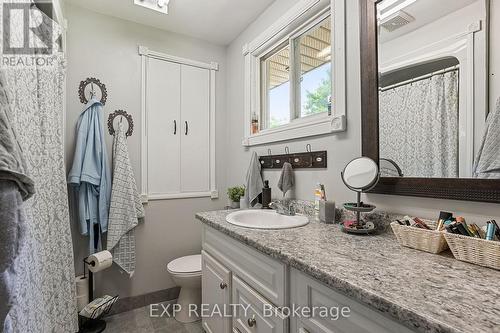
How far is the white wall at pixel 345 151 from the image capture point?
0.95 metres

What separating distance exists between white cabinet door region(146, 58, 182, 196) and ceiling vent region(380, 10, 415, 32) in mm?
1771

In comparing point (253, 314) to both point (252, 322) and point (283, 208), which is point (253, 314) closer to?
point (252, 322)

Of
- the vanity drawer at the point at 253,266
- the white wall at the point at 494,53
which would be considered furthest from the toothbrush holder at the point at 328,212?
the white wall at the point at 494,53

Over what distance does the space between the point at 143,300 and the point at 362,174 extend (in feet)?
6.83

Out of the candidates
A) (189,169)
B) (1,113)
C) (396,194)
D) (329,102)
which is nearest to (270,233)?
(396,194)

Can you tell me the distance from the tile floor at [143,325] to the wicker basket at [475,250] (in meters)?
1.71

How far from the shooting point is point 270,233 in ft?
3.67

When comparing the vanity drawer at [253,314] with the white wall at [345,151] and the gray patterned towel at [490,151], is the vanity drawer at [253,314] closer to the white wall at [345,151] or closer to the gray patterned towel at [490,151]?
the white wall at [345,151]

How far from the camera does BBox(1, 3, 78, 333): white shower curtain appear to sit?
1.00 meters

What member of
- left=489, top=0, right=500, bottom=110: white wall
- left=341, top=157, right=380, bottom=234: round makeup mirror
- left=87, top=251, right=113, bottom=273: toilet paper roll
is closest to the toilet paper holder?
left=87, top=251, right=113, bottom=273: toilet paper roll

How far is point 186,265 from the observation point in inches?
77.3

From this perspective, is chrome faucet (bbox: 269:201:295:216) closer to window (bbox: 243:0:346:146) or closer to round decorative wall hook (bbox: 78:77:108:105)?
window (bbox: 243:0:346:146)

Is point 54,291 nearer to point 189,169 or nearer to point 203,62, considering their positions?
point 189,169

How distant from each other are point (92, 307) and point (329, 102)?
211 centimetres
